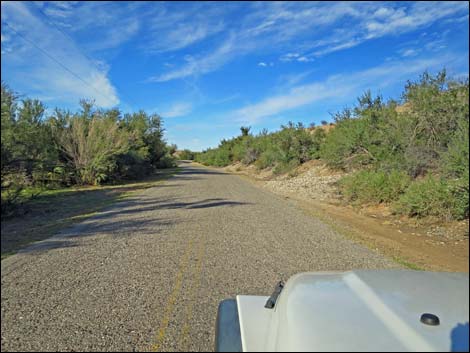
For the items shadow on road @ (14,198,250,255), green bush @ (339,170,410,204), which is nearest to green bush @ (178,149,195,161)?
shadow on road @ (14,198,250,255)

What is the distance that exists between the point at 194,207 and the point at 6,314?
354 inches

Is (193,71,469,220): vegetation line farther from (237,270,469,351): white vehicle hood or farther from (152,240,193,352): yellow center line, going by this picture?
(152,240,193,352): yellow center line

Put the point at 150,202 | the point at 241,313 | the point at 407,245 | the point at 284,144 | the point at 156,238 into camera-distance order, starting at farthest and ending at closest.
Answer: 1. the point at 284,144
2. the point at 150,202
3. the point at 156,238
4. the point at 407,245
5. the point at 241,313

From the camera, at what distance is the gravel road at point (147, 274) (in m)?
2.85

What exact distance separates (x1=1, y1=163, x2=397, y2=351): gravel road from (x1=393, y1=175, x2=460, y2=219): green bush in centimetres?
109

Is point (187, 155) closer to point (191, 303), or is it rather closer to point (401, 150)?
point (401, 150)

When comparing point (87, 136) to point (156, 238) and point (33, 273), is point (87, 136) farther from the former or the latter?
point (33, 273)

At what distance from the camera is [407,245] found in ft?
18.0

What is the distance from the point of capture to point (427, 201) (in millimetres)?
3729

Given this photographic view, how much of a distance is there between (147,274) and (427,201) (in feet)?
12.7

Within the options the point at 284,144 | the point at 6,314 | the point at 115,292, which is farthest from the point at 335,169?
the point at 6,314

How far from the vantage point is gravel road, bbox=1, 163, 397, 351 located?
2.85m

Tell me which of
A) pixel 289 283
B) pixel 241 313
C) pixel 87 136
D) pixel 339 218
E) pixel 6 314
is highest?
pixel 87 136

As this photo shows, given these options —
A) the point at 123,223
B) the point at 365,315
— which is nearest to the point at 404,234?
the point at 365,315
